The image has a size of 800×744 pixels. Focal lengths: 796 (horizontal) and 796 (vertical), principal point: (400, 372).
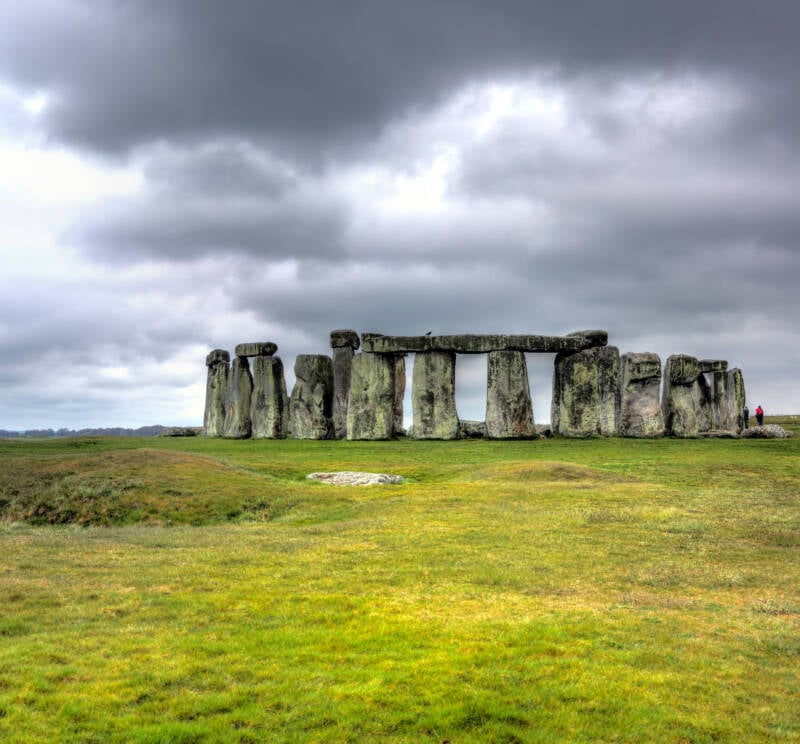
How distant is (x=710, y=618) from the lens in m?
8.50

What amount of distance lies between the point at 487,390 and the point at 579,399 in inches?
155

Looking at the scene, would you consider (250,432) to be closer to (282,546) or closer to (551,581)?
(282,546)

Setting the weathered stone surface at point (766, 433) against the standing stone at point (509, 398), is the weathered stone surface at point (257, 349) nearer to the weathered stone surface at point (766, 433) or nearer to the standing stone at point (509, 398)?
the standing stone at point (509, 398)

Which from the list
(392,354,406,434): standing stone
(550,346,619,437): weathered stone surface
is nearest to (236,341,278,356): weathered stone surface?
(392,354,406,434): standing stone

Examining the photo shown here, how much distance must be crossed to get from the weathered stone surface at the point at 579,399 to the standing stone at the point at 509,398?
1824mm

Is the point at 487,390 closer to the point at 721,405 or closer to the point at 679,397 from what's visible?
the point at 679,397

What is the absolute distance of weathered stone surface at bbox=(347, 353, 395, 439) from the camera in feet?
113

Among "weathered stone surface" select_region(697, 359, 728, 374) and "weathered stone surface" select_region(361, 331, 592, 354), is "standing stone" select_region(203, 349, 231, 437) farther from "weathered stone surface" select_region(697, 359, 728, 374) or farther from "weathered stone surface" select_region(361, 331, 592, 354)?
"weathered stone surface" select_region(697, 359, 728, 374)

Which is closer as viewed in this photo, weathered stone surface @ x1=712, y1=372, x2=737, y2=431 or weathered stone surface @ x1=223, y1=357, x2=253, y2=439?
weathered stone surface @ x1=223, y1=357, x2=253, y2=439

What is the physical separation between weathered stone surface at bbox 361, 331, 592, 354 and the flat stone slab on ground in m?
12.7

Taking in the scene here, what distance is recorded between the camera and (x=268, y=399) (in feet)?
125

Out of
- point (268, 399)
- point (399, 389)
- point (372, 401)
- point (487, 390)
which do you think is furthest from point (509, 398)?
point (268, 399)

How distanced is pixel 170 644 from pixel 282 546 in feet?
16.8

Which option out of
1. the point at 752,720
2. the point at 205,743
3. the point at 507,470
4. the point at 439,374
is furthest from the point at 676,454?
the point at 205,743
